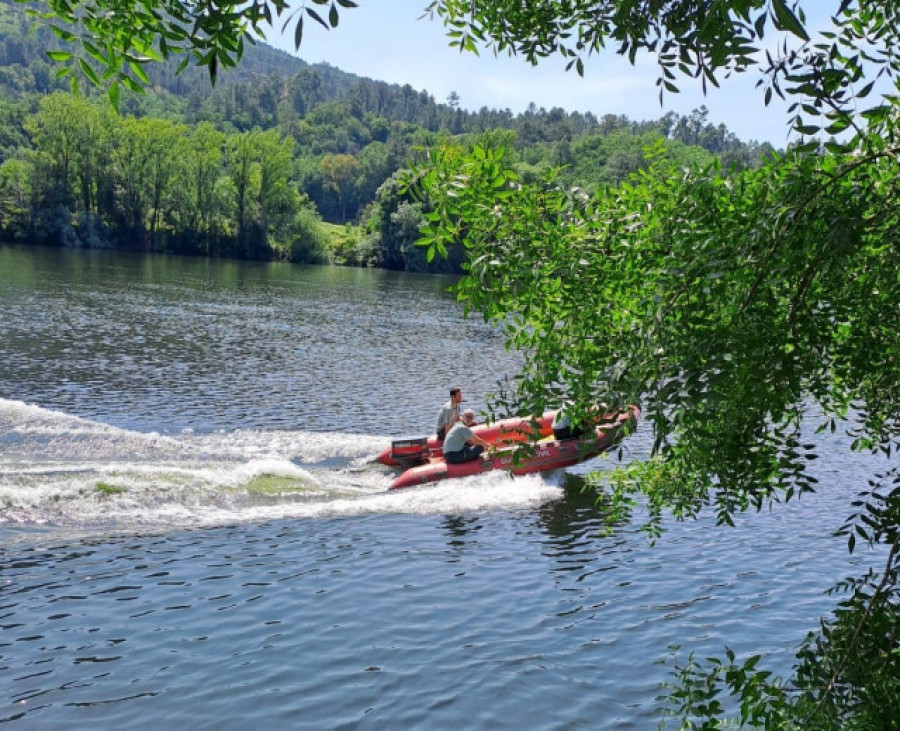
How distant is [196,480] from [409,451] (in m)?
4.71

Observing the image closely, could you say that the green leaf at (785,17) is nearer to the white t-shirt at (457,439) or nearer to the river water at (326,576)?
the river water at (326,576)

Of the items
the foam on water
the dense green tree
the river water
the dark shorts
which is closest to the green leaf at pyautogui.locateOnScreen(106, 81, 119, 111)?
the dense green tree

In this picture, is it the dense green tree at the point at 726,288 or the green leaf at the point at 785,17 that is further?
the dense green tree at the point at 726,288

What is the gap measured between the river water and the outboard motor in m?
0.46

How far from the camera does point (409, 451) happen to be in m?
19.9

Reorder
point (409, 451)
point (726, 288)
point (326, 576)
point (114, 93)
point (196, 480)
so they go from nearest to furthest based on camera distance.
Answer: point (114, 93), point (726, 288), point (326, 576), point (196, 480), point (409, 451)

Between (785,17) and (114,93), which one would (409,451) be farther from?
(785,17)

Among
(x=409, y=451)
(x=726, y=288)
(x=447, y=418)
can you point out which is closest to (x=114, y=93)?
(x=726, y=288)

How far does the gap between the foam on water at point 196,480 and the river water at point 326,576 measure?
7 cm

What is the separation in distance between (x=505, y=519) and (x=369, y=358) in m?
18.6

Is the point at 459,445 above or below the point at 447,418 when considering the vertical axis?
below

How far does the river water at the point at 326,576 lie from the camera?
32.9 feet

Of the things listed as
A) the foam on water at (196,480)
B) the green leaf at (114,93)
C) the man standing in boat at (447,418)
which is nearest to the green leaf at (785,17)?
→ the green leaf at (114,93)

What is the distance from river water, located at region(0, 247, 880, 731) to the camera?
1002cm
